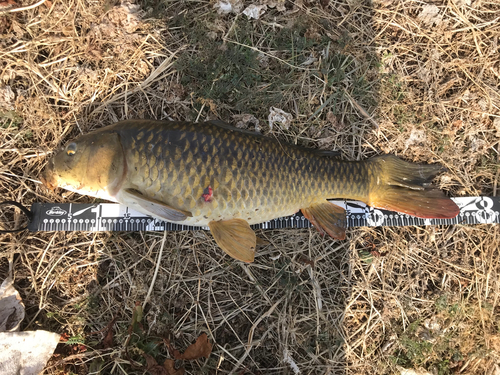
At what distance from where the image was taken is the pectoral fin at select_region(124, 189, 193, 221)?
2.14 meters

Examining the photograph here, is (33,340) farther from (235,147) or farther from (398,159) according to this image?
(398,159)

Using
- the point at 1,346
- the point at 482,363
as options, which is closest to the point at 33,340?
the point at 1,346

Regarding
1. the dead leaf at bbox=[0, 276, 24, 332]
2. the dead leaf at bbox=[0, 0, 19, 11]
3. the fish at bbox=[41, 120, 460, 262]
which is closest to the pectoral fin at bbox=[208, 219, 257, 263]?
the fish at bbox=[41, 120, 460, 262]

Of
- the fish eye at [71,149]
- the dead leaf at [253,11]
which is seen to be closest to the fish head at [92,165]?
the fish eye at [71,149]

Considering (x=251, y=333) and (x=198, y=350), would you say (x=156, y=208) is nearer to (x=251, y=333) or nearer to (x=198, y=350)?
(x=198, y=350)

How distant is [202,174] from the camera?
7.13ft

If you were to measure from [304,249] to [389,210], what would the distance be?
866 millimetres

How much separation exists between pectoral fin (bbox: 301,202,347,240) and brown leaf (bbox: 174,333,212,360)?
126 centimetres

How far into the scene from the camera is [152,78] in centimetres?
274

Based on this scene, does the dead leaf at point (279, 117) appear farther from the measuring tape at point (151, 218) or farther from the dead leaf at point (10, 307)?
the dead leaf at point (10, 307)

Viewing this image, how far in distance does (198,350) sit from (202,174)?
133 cm

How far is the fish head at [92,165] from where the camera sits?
2152mm

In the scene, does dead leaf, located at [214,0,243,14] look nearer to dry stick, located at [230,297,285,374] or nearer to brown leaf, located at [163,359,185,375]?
dry stick, located at [230,297,285,374]

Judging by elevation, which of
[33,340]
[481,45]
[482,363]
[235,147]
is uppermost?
[481,45]
